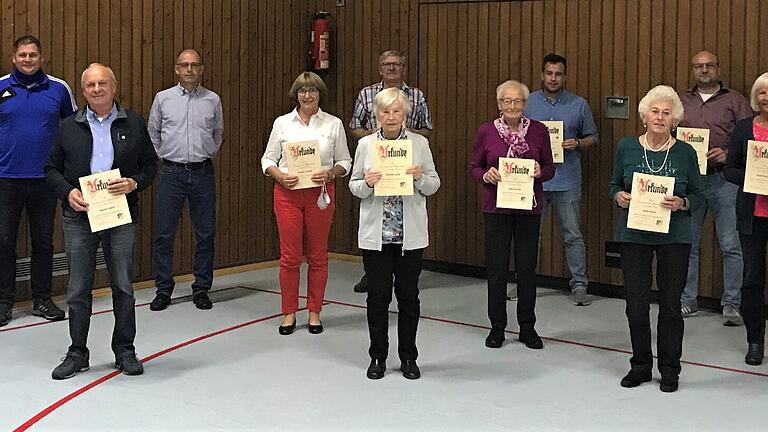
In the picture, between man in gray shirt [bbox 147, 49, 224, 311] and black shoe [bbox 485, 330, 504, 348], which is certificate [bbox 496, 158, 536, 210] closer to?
black shoe [bbox 485, 330, 504, 348]

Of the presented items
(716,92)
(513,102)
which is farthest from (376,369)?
(716,92)

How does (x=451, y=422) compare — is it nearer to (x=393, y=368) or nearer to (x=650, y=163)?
(x=393, y=368)

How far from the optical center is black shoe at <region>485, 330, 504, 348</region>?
5.63m

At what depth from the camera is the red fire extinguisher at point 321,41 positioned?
8.73m

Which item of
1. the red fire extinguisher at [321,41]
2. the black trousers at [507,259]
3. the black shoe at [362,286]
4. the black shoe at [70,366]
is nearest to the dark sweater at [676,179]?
the black trousers at [507,259]

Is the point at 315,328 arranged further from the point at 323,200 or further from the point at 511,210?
the point at 511,210

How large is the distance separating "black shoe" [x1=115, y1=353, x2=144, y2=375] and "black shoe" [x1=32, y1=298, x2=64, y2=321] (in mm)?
1451

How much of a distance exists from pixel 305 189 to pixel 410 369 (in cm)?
143

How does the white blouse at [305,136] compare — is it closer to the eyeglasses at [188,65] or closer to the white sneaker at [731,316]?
the eyeglasses at [188,65]

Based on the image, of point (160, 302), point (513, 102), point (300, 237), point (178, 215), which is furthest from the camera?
point (178, 215)

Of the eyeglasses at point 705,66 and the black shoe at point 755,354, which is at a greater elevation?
the eyeglasses at point 705,66

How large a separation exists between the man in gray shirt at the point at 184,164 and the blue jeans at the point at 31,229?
769 mm

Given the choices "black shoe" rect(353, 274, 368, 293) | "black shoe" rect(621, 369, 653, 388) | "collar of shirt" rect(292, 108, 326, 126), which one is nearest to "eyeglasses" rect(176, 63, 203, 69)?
"collar of shirt" rect(292, 108, 326, 126)

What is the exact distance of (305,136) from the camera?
582cm
